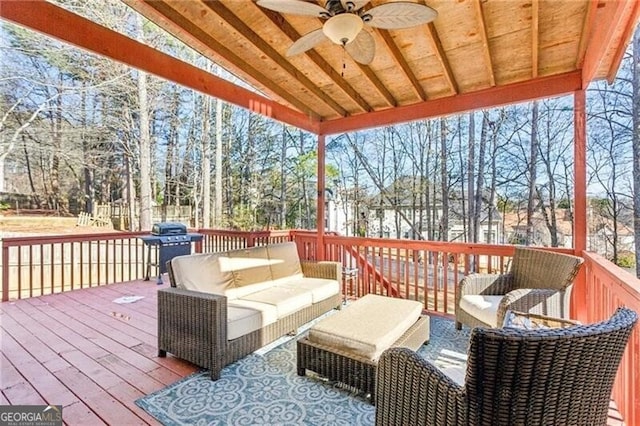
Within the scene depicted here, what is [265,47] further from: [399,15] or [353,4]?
[399,15]

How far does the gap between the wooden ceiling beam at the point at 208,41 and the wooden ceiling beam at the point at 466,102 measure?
107cm

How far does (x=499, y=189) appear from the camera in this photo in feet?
26.3

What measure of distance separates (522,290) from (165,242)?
5.10 meters

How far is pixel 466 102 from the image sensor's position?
12.5 ft

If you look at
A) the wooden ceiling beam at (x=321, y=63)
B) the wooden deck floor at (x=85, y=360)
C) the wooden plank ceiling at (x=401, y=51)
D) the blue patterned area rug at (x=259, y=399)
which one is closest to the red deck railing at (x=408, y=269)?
the wooden deck floor at (x=85, y=360)

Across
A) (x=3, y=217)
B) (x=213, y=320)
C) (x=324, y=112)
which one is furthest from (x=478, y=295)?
(x=3, y=217)

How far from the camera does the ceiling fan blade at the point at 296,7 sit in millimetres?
1906

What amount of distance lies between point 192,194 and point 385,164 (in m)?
7.63

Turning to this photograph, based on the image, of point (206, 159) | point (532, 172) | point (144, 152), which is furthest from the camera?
point (206, 159)

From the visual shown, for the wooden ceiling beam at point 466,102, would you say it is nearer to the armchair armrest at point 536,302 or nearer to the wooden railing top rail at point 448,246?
the wooden railing top rail at point 448,246

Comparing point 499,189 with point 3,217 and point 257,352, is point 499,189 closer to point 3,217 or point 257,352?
point 257,352

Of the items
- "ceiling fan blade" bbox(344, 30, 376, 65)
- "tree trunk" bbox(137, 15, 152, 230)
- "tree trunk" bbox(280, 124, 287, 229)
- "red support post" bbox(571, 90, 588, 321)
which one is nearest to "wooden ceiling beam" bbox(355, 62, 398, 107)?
"ceiling fan blade" bbox(344, 30, 376, 65)

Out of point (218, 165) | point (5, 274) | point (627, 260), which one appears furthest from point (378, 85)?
point (218, 165)

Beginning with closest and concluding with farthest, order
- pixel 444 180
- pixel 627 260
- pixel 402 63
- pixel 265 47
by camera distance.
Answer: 1. pixel 265 47
2. pixel 402 63
3. pixel 627 260
4. pixel 444 180
